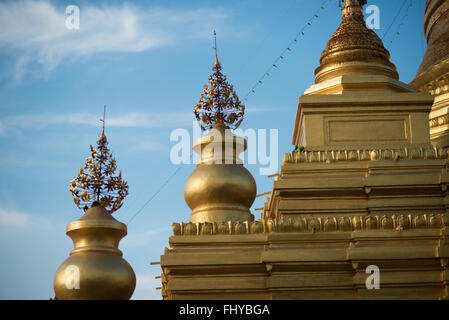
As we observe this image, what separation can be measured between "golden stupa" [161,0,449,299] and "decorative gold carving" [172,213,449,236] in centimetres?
2

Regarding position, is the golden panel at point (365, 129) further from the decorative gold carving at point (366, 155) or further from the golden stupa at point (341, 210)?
the decorative gold carving at point (366, 155)

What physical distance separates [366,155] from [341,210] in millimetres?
1239

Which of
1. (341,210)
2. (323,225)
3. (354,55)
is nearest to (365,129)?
(341,210)

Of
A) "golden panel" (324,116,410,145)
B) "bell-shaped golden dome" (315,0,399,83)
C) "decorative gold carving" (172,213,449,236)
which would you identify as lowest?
"decorative gold carving" (172,213,449,236)

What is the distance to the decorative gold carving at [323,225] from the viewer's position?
13875 millimetres

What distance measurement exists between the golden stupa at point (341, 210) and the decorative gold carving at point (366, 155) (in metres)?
0.02

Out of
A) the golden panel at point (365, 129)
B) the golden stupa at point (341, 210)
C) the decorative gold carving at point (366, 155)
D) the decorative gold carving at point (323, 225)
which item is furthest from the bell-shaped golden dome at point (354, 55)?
the decorative gold carving at point (323, 225)

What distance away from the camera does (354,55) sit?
1731cm

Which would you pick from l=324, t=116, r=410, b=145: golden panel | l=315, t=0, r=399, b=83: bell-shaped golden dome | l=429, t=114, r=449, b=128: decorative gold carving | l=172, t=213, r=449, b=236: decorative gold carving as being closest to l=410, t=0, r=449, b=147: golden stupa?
l=429, t=114, r=449, b=128: decorative gold carving

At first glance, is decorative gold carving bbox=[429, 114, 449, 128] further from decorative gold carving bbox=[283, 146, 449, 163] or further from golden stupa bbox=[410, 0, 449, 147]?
decorative gold carving bbox=[283, 146, 449, 163]

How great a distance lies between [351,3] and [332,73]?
2.12 m

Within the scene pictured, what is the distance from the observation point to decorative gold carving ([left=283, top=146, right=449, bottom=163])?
49.9ft

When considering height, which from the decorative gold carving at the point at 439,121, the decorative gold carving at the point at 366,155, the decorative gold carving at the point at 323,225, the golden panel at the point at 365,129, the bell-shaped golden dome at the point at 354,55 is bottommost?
the decorative gold carving at the point at 323,225
